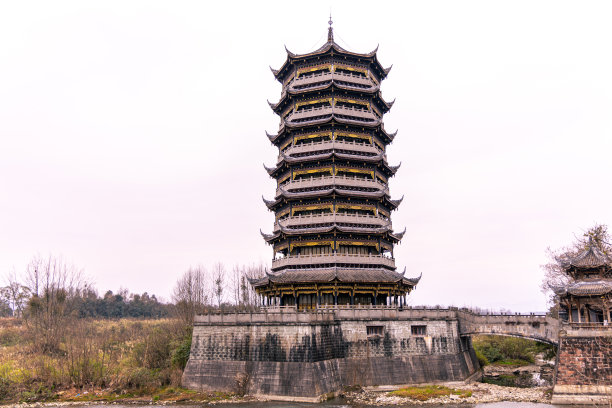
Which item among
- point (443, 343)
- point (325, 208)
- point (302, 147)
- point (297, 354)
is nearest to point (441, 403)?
point (443, 343)

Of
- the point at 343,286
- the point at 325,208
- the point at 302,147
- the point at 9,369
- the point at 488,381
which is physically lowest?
the point at 488,381

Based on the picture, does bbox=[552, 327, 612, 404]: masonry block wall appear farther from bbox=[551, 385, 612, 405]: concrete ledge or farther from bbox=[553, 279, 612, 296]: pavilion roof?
bbox=[553, 279, 612, 296]: pavilion roof

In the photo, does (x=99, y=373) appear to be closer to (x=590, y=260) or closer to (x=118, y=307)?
(x=590, y=260)

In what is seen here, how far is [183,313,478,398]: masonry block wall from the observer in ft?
108

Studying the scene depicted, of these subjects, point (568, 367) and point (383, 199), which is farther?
point (383, 199)

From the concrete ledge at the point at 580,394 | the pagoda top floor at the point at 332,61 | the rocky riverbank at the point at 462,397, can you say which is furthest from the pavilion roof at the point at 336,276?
the pagoda top floor at the point at 332,61

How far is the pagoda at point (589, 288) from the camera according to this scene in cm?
3425

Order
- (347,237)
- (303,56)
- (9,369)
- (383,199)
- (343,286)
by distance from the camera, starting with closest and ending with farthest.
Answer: (9,369), (343,286), (347,237), (383,199), (303,56)

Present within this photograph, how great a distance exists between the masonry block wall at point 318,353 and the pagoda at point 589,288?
32.6 feet

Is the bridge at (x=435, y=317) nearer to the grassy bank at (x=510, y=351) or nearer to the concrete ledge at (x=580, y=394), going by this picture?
the concrete ledge at (x=580, y=394)

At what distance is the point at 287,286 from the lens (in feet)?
142

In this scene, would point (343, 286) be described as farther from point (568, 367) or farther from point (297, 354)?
point (568, 367)

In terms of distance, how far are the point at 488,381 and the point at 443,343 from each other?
8490 mm

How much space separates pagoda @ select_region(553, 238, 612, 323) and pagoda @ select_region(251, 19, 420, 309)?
47.3ft
